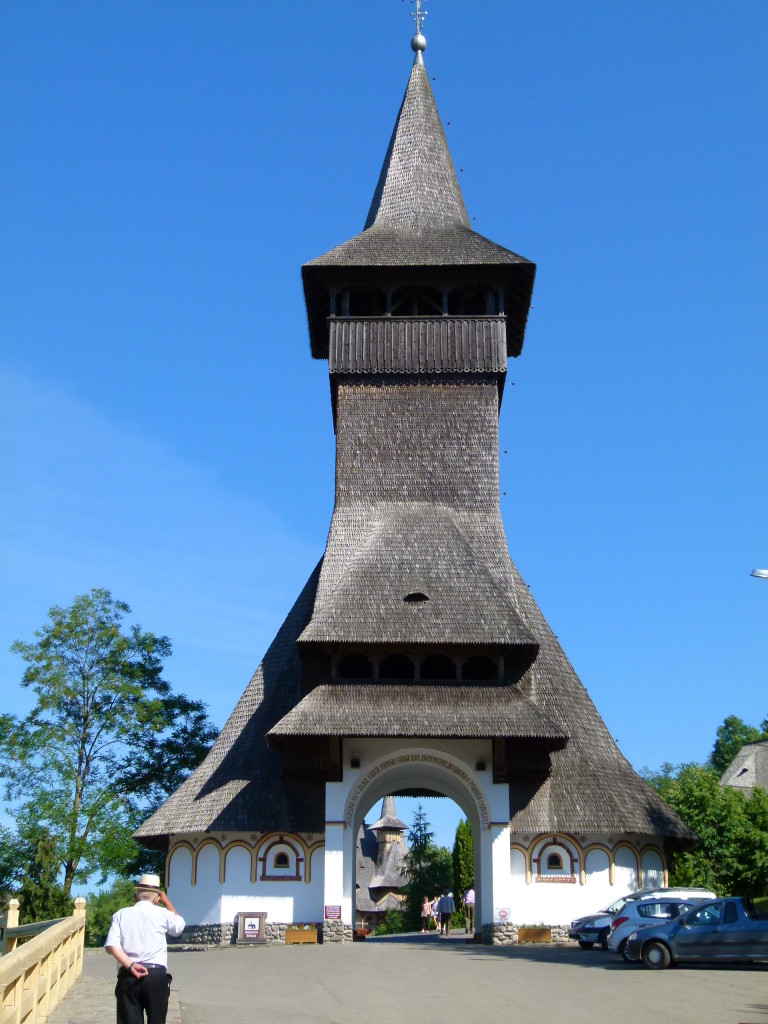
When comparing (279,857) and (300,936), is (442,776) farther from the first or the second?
(300,936)

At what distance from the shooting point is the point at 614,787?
24547 millimetres

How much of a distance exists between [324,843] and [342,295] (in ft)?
43.9

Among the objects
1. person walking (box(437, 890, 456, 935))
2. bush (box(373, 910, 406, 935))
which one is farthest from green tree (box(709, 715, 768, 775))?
person walking (box(437, 890, 456, 935))

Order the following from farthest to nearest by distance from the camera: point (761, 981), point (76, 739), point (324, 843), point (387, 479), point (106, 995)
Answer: point (76, 739)
point (387, 479)
point (324, 843)
point (761, 981)
point (106, 995)

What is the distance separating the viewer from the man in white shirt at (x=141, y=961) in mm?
8070

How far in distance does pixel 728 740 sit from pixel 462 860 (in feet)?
177

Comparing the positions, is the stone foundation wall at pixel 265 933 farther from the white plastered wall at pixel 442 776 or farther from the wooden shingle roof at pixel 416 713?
the wooden shingle roof at pixel 416 713

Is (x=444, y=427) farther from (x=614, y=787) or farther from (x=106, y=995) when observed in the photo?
(x=106, y=995)

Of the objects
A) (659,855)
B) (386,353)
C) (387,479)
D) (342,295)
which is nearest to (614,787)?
(659,855)

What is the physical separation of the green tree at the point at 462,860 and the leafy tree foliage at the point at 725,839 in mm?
7042

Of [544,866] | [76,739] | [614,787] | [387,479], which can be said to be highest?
[387,479]

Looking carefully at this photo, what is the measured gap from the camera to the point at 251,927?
23312 millimetres

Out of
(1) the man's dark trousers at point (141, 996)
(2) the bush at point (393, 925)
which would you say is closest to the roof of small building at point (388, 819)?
(2) the bush at point (393, 925)

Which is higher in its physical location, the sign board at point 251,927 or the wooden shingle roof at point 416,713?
the wooden shingle roof at point 416,713
